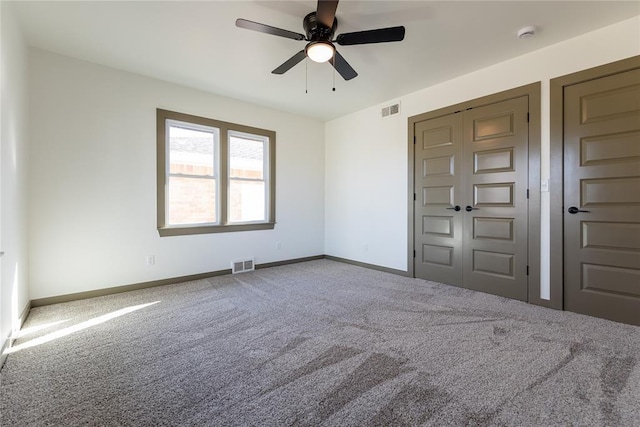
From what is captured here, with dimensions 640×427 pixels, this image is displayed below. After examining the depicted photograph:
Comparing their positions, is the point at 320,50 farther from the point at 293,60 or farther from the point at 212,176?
the point at 212,176

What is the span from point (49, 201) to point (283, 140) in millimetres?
3325

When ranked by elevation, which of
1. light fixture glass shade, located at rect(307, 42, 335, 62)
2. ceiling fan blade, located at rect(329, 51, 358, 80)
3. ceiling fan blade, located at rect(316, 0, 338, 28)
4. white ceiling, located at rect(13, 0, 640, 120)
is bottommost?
light fixture glass shade, located at rect(307, 42, 335, 62)

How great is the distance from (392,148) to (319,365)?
3560mm

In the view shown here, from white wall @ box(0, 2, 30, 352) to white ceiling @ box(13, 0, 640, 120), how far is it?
37cm

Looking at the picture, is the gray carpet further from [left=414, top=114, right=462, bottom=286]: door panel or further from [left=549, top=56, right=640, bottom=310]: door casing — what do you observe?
[left=414, top=114, right=462, bottom=286]: door panel

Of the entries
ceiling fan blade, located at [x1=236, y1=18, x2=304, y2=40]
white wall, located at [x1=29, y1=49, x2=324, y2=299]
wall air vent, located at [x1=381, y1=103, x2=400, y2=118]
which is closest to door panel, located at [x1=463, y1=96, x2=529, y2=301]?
wall air vent, located at [x1=381, y1=103, x2=400, y2=118]

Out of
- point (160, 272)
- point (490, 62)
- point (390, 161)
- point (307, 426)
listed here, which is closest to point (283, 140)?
point (390, 161)

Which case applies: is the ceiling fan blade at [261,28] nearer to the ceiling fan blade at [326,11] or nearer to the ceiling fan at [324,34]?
the ceiling fan at [324,34]

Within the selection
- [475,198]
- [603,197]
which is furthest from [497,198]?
[603,197]

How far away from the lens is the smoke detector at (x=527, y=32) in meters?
2.72

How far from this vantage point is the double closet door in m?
3.32

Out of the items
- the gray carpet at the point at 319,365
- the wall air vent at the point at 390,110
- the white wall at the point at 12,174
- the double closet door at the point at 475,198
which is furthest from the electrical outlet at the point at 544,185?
the white wall at the point at 12,174

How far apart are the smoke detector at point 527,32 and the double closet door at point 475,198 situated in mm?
667

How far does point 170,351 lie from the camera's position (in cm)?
219
